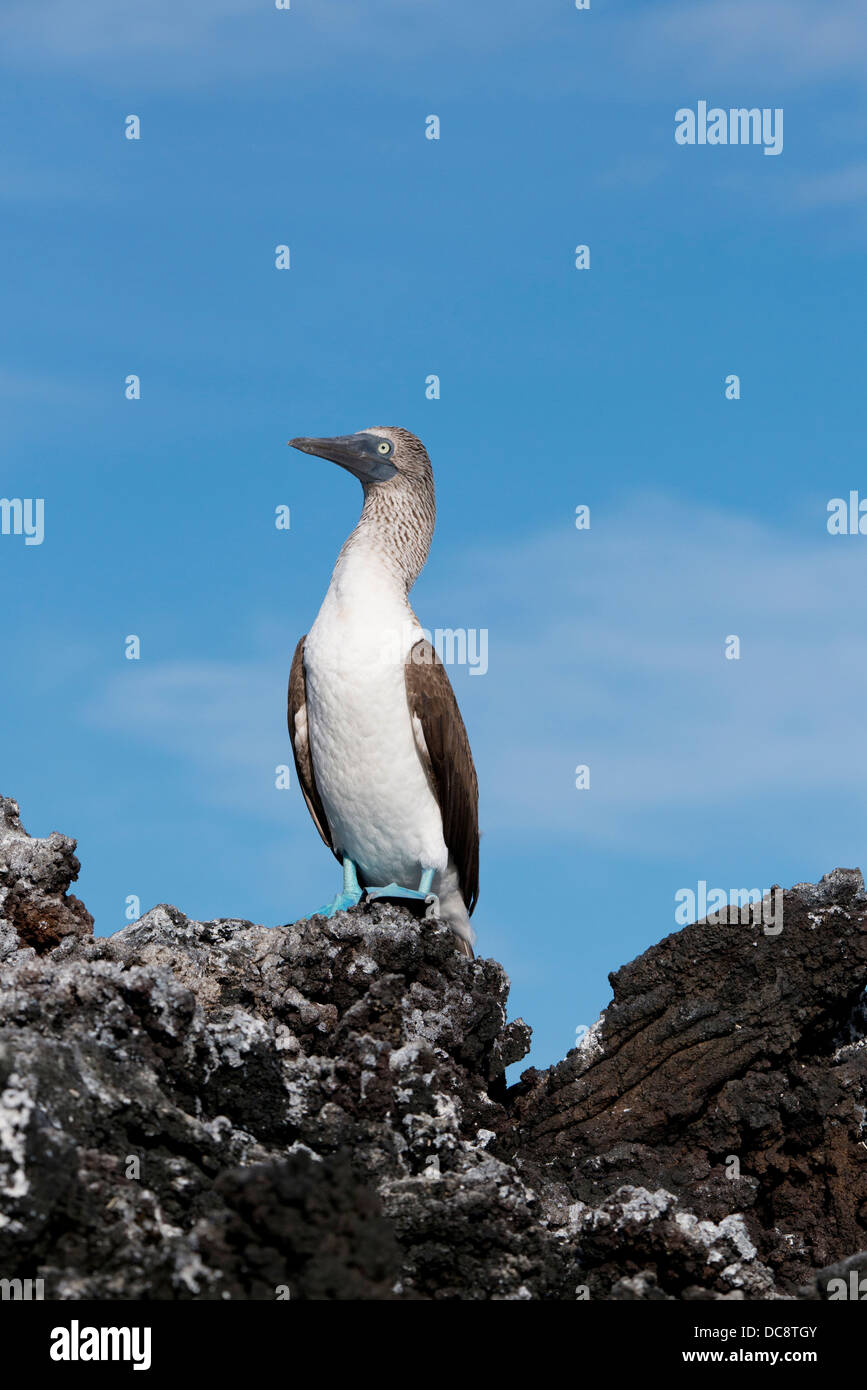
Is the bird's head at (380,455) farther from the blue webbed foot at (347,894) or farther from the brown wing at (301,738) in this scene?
the blue webbed foot at (347,894)

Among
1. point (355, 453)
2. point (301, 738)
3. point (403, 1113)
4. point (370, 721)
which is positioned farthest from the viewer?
point (355, 453)

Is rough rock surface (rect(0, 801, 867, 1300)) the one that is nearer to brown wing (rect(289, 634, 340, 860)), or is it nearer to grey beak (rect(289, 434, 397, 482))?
brown wing (rect(289, 634, 340, 860))

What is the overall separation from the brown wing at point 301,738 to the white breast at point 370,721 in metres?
0.25

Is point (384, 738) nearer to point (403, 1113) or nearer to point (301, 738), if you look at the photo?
point (301, 738)

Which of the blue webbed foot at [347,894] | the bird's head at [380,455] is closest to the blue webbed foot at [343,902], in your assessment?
the blue webbed foot at [347,894]

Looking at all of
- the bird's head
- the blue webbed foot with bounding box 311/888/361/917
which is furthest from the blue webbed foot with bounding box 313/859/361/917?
the bird's head

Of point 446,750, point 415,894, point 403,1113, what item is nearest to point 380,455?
point 446,750

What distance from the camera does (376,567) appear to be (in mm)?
10805

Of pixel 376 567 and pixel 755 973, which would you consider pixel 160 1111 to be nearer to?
pixel 755 973

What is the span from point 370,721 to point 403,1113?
3456mm

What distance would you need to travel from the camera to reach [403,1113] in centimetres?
788

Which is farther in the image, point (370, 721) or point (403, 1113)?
point (370, 721)

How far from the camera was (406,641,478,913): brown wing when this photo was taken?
10531 millimetres
